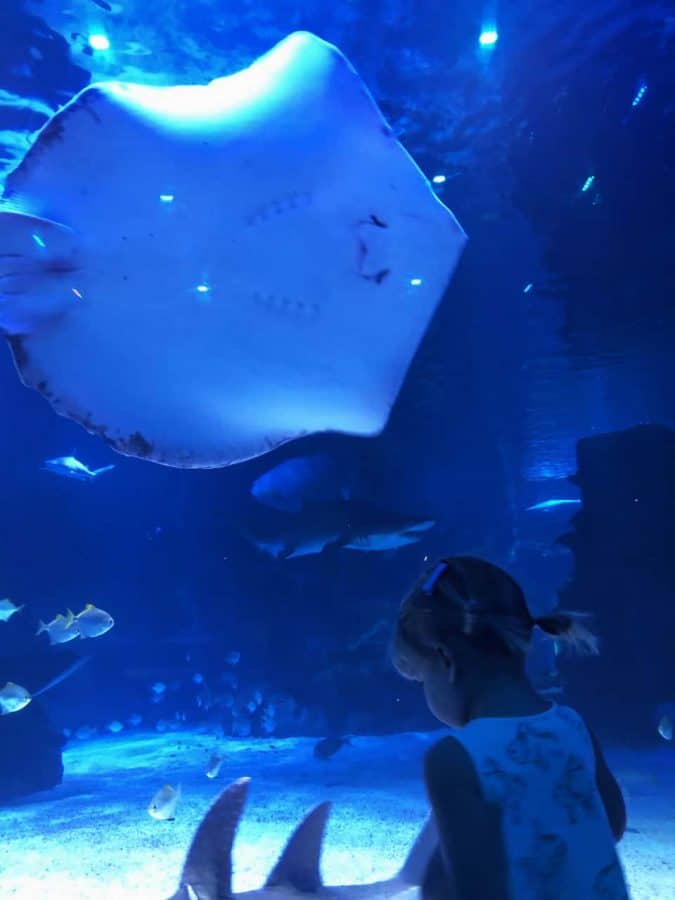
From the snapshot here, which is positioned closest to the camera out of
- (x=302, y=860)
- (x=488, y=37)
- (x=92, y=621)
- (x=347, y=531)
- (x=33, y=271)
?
(x=33, y=271)

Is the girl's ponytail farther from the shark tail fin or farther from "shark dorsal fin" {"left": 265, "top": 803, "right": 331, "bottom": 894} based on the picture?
"shark dorsal fin" {"left": 265, "top": 803, "right": 331, "bottom": 894}

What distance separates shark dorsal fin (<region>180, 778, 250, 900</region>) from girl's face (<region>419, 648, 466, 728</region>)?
4.66ft

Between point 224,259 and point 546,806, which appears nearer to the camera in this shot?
point 546,806

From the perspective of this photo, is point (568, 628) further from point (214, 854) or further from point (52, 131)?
point (52, 131)

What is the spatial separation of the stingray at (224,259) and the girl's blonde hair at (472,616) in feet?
4.18

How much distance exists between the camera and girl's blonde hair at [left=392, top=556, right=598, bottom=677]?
1282 mm

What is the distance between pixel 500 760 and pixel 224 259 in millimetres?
1811

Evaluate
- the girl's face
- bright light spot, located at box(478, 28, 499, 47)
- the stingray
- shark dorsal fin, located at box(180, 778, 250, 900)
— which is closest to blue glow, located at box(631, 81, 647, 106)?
bright light spot, located at box(478, 28, 499, 47)

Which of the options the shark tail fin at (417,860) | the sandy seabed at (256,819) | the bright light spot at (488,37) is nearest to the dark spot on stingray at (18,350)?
the shark tail fin at (417,860)

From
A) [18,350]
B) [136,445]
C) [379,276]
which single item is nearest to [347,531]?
[136,445]

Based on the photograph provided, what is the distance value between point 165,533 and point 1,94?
1076cm

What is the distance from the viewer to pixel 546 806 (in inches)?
45.4

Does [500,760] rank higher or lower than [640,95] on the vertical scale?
lower

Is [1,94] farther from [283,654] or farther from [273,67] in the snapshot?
[283,654]
